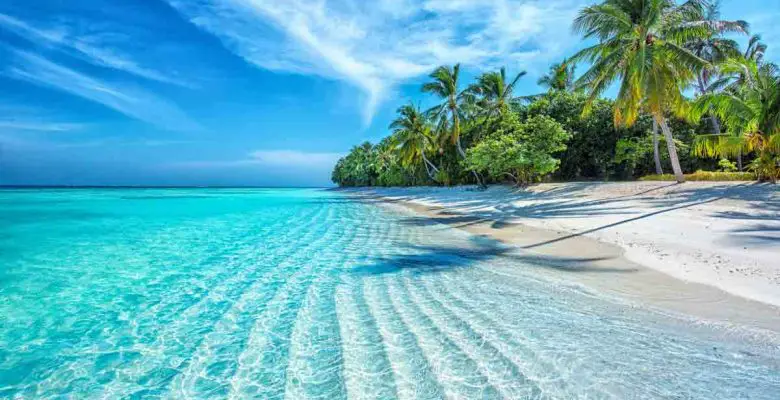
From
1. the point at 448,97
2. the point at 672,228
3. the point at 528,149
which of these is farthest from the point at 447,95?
the point at 672,228

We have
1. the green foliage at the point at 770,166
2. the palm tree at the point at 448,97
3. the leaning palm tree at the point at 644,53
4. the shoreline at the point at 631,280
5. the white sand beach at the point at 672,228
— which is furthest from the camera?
the palm tree at the point at 448,97

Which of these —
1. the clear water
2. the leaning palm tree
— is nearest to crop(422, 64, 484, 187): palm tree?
the leaning palm tree

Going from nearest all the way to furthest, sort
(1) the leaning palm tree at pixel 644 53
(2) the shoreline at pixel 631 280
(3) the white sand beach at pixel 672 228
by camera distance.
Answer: (2) the shoreline at pixel 631 280
(3) the white sand beach at pixel 672 228
(1) the leaning palm tree at pixel 644 53

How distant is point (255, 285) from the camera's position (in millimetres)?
5617

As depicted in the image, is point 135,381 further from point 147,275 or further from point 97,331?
point 147,275

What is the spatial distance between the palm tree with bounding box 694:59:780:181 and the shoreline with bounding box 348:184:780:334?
9.11 m

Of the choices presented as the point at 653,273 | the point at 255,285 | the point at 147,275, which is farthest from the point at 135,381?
the point at 653,273

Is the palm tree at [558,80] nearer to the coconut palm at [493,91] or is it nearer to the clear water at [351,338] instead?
the coconut palm at [493,91]

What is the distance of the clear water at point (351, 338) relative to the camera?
8.68ft

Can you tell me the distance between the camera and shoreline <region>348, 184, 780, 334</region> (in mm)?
3654

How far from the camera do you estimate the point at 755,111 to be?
39.9 ft

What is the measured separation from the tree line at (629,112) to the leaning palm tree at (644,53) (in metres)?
0.05

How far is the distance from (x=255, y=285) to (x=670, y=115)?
90.3ft

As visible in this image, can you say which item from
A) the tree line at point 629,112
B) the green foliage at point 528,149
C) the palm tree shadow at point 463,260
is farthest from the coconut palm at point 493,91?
the palm tree shadow at point 463,260
